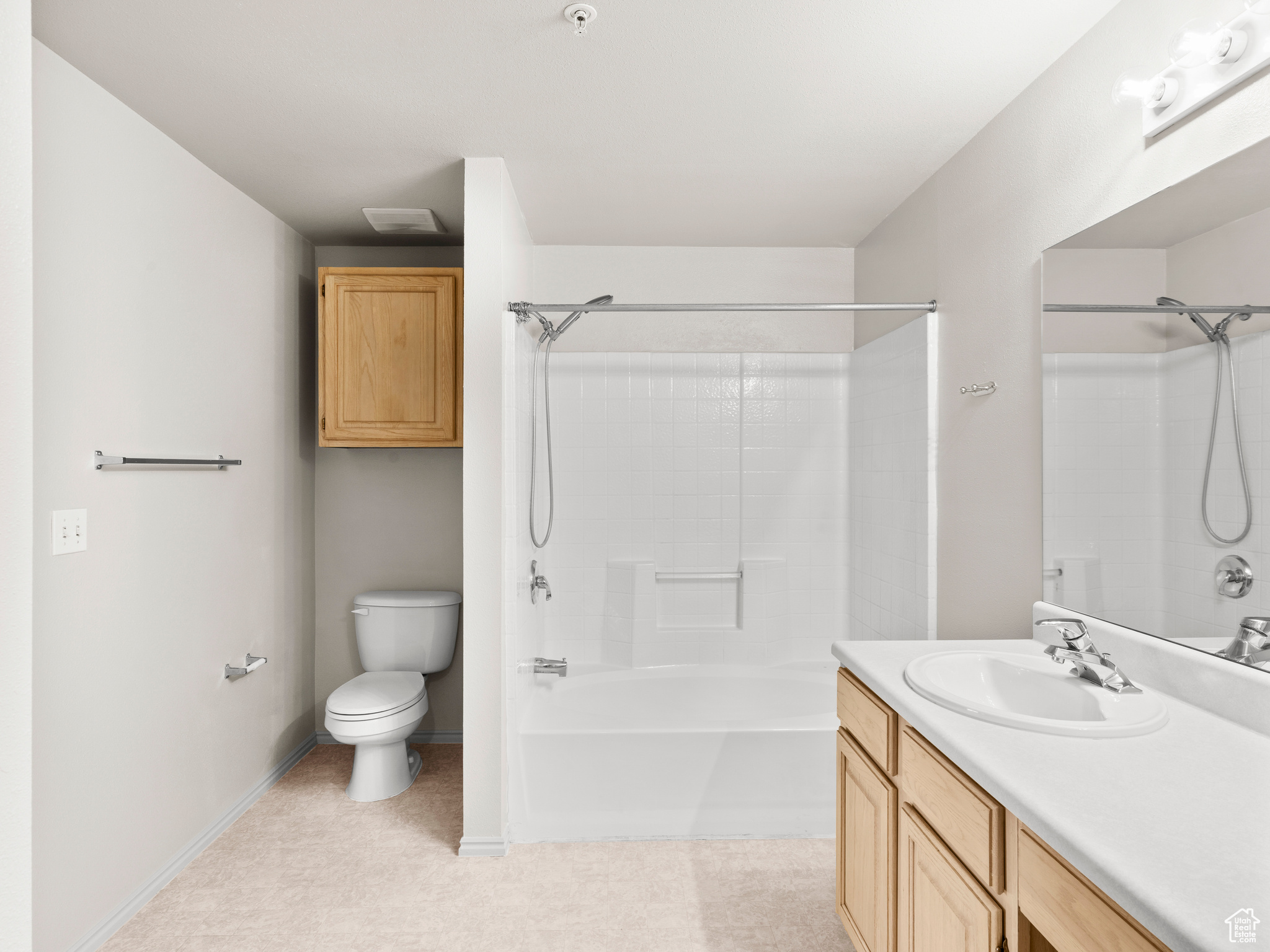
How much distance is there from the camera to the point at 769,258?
3.21m

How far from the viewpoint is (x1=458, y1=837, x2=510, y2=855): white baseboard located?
88.6 inches

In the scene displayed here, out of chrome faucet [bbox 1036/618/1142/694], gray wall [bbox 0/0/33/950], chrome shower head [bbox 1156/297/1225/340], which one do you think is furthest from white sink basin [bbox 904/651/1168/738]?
gray wall [bbox 0/0/33/950]

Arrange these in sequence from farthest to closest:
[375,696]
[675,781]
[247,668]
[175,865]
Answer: [375,696]
[247,668]
[675,781]
[175,865]

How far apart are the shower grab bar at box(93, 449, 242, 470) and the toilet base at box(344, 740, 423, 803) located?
1.17 metres

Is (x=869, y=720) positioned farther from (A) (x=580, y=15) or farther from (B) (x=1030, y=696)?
(A) (x=580, y=15)

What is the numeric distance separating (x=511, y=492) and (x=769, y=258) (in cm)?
175

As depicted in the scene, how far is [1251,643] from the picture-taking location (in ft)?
4.01

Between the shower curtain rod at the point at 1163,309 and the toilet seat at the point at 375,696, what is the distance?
99.5 inches

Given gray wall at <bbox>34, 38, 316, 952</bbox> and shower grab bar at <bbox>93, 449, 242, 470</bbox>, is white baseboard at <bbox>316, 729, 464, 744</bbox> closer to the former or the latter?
gray wall at <bbox>34, 38, 316, 952</bbox>

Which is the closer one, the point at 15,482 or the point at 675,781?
the point at 15,482

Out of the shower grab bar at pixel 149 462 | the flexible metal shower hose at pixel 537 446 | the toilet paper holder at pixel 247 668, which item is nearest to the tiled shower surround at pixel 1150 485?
the flexible metal shower hose at pixel 537 446

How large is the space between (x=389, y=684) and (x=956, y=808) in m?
2.25

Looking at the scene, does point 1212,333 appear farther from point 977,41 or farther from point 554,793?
point 554,793

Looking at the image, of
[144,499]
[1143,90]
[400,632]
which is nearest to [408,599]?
[400,632]
